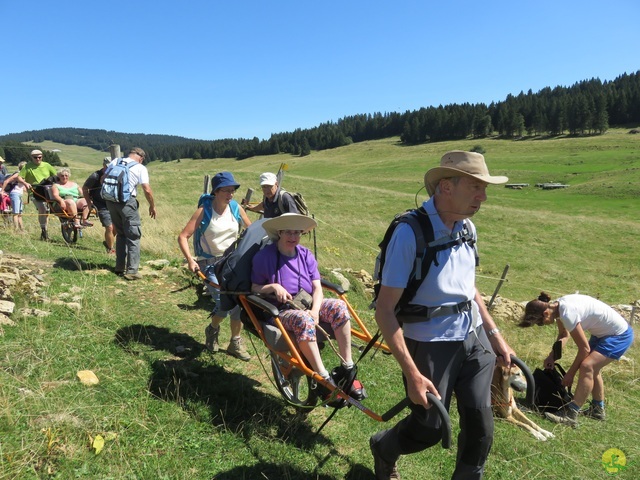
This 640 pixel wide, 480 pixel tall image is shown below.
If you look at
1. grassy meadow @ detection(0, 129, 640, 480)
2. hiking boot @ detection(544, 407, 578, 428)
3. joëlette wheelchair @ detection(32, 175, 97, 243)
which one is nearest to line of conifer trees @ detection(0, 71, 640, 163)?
joëlette wheelchair @ detection(32, 175, 97, 243)

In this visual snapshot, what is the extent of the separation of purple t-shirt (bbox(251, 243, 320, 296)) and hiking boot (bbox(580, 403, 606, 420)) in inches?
160

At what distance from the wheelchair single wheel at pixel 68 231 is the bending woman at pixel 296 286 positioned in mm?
7970

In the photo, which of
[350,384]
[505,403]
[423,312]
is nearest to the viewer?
[423,312]

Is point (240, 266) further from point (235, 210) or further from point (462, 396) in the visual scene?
point (462, 396)

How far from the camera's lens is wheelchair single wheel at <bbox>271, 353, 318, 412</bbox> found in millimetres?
3908

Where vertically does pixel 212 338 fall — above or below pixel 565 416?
above

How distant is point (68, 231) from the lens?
10453 mm

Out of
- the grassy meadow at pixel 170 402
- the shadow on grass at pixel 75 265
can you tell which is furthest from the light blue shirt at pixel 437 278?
the shadow on grass at pixel 75 265

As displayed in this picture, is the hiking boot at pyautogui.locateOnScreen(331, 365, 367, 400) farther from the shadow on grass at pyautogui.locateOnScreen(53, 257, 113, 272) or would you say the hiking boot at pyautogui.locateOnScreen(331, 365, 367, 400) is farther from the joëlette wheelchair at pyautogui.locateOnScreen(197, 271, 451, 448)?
the shadow on grass at pyautogui.locateOnScreen(53, 257, 113, 272)

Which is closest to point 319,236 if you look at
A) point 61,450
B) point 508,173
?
point 61,450

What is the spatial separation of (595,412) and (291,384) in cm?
406

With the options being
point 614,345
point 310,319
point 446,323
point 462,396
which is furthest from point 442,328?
point 614,345

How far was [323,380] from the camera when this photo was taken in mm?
3520

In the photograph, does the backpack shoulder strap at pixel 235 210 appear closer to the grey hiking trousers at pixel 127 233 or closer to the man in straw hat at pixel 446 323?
the grey hiking trousers at pixel 127 233
